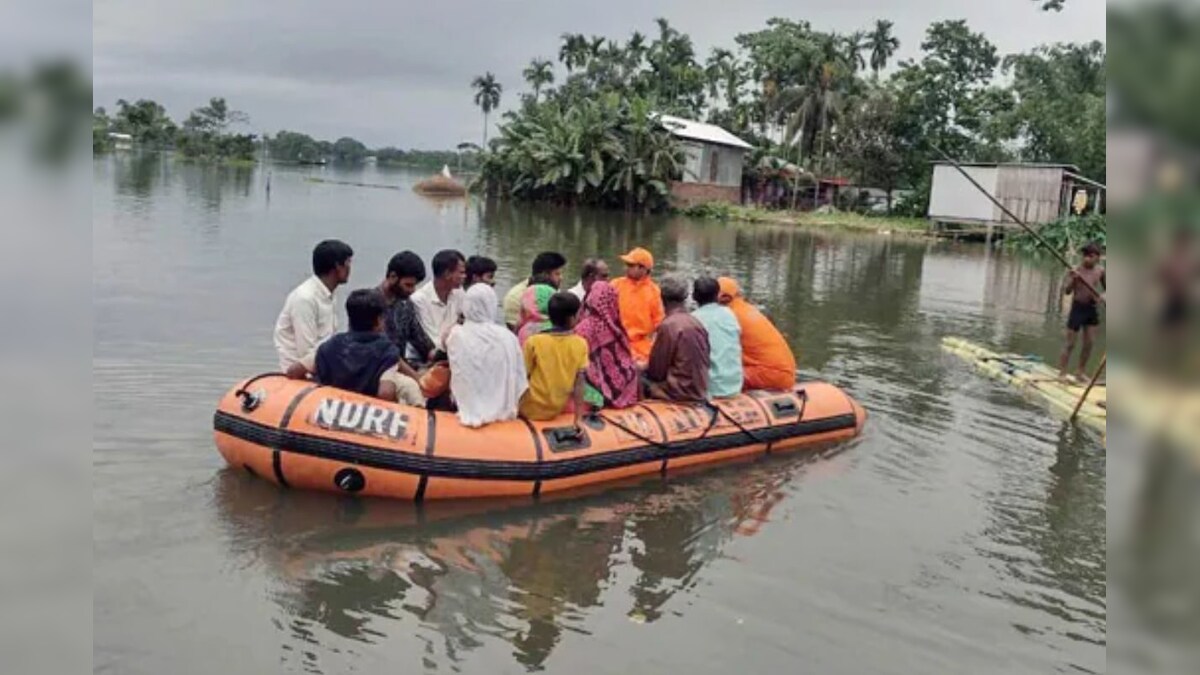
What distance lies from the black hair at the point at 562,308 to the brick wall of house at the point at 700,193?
34.8 metres

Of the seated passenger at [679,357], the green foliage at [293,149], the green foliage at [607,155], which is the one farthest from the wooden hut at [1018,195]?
the green foliage at [293,149]

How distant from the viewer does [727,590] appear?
533 cm

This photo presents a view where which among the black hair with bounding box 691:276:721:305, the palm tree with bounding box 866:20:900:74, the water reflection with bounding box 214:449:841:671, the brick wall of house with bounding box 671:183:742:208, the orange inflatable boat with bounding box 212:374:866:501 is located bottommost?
the water reflection with bounding box 214:449:841:671

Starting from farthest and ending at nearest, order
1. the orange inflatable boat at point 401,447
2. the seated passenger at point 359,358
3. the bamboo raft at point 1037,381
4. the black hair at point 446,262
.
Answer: the bamboo raft at point 1037,381, the black hair at point 446,262, the seated passenger at point 359,358, the orange inflatable boat at point 401,447

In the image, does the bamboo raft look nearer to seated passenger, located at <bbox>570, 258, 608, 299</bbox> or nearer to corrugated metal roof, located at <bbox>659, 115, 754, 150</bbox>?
seated passenger, located at <bbox>570, 258, 608, 299</bbox>

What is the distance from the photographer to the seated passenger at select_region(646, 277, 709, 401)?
747 cm

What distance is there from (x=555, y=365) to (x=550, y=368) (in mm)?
40

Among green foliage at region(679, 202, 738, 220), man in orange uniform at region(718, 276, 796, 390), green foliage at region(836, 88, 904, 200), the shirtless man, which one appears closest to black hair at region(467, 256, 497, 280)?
man in orange uniform at region(718, 276, 796, 390)

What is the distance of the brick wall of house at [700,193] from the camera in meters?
41.2

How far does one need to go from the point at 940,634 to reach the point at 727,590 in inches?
42.7

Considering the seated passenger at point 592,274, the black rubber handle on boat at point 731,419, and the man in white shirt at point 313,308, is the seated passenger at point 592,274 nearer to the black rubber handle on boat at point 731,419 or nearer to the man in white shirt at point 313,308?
the black rubber handle on boat at point 731,419

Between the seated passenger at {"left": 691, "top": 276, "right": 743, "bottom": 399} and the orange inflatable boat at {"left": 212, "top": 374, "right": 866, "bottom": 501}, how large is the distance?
1026mm

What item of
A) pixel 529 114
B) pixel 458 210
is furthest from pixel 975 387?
pixel 529 114

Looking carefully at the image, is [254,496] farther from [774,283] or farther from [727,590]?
[774,283]
